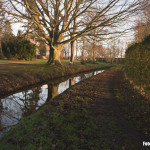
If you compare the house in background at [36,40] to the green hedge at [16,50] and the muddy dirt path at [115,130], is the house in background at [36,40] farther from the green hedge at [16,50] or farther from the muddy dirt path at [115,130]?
the muddy dirt path at [115,130]

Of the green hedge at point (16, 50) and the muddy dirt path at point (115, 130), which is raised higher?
the green hedge at point (16, 50)

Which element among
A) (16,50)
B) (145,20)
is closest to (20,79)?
(145,20)

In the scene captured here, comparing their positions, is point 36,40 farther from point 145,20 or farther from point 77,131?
point 77,131

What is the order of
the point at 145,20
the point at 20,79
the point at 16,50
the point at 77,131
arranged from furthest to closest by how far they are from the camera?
the point at 16,50
the point at 145,20
the point at 20,79
the point at 77,131

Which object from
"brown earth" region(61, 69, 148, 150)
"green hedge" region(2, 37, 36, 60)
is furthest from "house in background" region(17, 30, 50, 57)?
"brown earth" region(61, 69, 148, 150)

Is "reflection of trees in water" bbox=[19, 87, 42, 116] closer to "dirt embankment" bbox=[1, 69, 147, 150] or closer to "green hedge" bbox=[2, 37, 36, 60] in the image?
"dirt embankment" bbox=[1, 69, 147, 150]

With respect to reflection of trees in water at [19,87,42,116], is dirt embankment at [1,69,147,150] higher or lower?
higher

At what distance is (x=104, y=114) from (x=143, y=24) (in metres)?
9.32

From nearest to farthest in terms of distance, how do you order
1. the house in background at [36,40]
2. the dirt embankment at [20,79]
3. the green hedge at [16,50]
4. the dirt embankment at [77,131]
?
the dirt embankment at [77,131], the dirt embankment at [20,79], the house in background at [36,40], the green hedge at [16,50]

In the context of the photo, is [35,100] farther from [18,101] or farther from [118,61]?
Result: [118,61]

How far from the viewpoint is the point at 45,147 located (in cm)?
261

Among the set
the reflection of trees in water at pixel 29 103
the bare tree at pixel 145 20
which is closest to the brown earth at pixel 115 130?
the reflection of trees in water at pixel 29 103

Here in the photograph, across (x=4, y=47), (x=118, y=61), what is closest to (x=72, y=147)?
(x=4, y=47)

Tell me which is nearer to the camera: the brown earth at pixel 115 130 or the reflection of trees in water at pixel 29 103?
the brown earth at pixel 115 130
